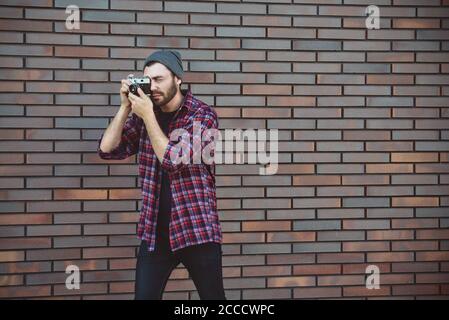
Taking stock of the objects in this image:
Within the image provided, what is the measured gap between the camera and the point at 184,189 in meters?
2.97

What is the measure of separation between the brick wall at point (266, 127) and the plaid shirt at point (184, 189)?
1.27 ft

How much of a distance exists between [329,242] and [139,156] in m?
1.45

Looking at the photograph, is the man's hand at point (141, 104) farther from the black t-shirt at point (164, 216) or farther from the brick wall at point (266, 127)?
the brick wall at point (266, 127)

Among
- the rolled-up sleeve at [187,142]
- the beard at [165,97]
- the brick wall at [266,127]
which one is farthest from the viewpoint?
the brick wall at [266,127]

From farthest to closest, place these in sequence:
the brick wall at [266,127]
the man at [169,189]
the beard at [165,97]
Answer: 1. the brick wall at [266,127]
2. the beard at [165,97]
3. the man at [169,189]

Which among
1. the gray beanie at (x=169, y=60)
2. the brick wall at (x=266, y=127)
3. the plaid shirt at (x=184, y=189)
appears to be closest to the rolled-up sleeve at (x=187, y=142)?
the plaid shirt at (x=184, y=189)

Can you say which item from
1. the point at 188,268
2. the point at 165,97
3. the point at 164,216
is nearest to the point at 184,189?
the point at 164,216

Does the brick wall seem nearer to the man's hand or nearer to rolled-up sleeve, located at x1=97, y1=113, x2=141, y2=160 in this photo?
rolled-up sleeve, located at x1=97, y1=113, x2=141, y2=160

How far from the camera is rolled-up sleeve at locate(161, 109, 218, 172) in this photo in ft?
9.23

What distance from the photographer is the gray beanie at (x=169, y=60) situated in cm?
310

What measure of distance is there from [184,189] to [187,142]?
0.94ft

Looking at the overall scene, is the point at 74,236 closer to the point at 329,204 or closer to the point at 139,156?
the point at 139,156

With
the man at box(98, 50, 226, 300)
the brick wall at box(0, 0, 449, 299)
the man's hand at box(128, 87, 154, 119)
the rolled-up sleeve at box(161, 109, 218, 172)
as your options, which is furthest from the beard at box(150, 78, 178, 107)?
the brick wall at box(0, 0, 449, 299)

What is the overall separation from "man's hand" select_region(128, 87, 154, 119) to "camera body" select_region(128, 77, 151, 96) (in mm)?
33
